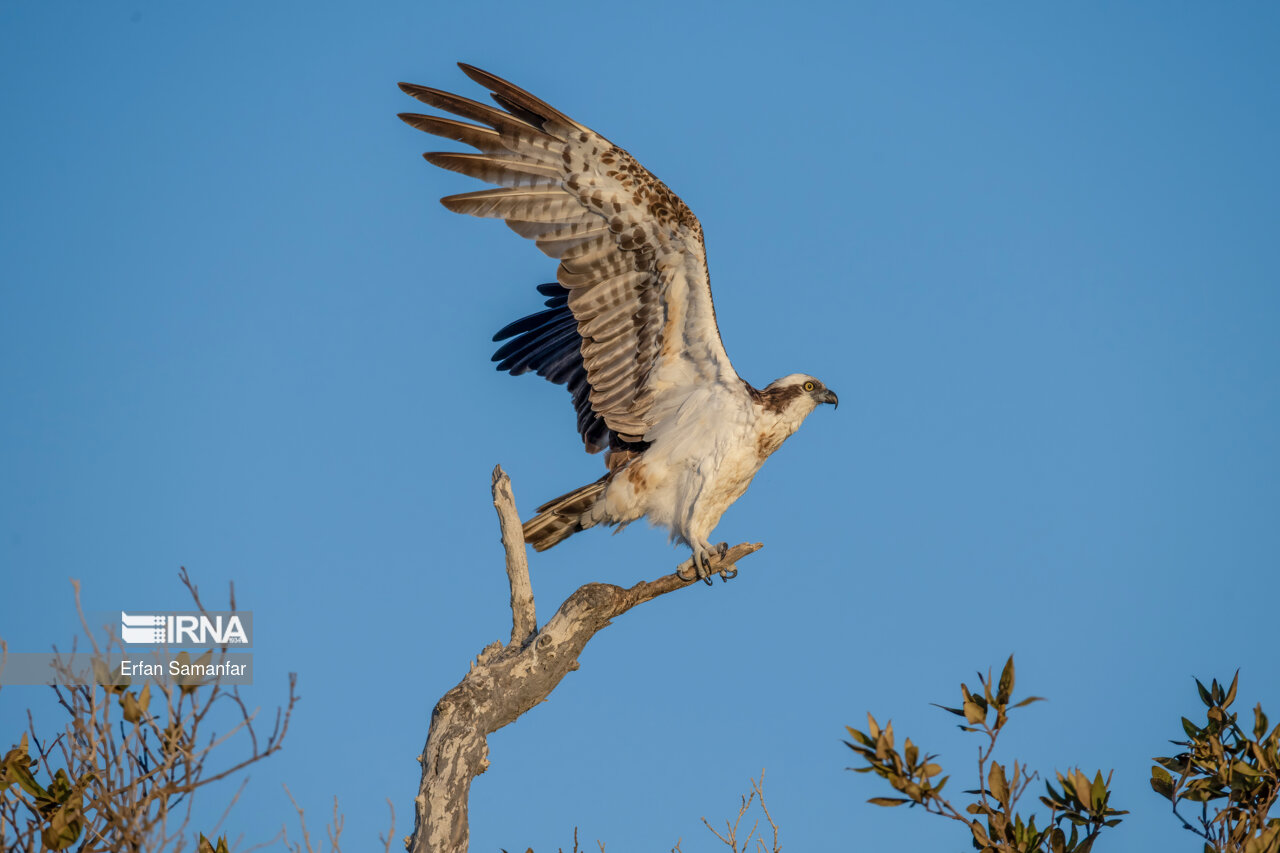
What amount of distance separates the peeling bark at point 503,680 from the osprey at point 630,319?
93 centimetres

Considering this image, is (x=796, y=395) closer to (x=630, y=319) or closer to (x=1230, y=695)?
(x=630, y=319)

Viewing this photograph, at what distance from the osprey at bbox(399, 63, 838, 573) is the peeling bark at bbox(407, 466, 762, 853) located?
3.05ft

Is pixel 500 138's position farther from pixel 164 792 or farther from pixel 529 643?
pixel 164 792

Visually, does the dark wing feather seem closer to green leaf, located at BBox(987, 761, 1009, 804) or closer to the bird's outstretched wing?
the bird's outstretched wing

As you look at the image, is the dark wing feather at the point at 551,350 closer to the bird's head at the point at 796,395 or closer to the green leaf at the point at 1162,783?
the bird's head at the point at 796,395

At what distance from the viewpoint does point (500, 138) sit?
681cm

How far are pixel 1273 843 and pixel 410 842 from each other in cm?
323

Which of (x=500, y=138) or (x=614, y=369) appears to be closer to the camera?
(x=500, y=138)

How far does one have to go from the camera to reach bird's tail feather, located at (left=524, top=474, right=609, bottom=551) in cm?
723

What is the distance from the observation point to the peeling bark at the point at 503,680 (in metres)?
4.79

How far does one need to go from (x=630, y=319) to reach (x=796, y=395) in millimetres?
1206

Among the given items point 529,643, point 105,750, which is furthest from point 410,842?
point 105,750

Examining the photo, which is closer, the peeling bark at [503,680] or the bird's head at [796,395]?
the peeling bark at [503,680]

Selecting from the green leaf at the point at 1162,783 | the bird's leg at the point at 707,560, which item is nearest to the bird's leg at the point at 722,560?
the bird's leg at the point at 707,560
